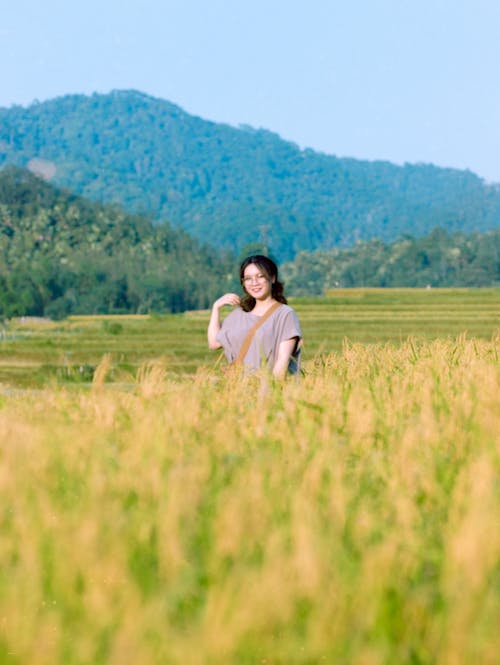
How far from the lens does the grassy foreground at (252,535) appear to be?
3.22 meters

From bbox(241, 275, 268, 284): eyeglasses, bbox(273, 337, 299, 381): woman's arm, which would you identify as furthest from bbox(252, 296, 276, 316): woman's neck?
bbox(273, 337, 299, 381): woman's arm

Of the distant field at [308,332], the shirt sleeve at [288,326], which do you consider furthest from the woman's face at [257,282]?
the distant field at [308,332]

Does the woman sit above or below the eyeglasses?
below

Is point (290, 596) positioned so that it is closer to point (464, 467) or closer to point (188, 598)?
point (188, 598)

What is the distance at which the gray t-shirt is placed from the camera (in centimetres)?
870

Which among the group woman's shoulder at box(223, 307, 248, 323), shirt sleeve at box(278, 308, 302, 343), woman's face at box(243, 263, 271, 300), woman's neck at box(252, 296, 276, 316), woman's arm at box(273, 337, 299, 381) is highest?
woman's face at box(243, 263, 271, 300)

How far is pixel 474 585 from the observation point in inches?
135

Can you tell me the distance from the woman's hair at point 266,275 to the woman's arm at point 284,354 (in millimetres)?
500

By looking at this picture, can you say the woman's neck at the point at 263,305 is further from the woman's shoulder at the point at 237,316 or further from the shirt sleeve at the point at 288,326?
the shirt sleeve at the point at 288,326

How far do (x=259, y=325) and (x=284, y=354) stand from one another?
35cm

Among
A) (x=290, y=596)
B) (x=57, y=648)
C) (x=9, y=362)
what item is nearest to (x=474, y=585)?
(x=290, y=596)

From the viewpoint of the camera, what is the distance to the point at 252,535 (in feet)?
12.9

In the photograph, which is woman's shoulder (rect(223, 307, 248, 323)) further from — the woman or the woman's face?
the woman's face

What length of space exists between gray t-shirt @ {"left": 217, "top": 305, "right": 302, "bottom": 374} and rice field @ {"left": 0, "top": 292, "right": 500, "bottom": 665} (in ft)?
5.78
